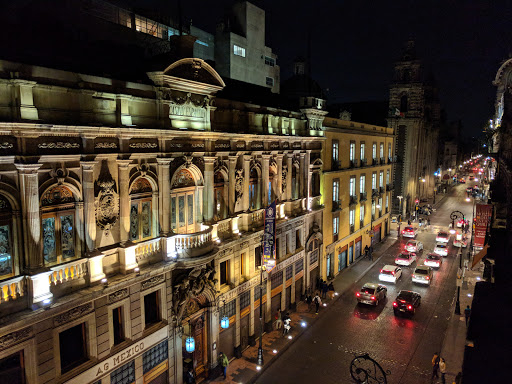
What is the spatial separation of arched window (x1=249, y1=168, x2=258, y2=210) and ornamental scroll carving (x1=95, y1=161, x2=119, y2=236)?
33.0 ft

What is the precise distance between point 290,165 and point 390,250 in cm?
2310

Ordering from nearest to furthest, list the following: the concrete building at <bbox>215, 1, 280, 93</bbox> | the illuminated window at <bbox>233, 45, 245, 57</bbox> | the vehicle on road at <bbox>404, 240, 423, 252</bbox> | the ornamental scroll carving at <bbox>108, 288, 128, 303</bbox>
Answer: the ornamental scroll carving at <bbox>108, 288, 128, 303</bbox>, the vehicle on road at <bbox>404, 240, 423, 252</bbox>, the concrete building at <bbox>215, 1, 280, 93</bbox>, the illuminated window at <bbox>233, 45, 245, 57</bbox>

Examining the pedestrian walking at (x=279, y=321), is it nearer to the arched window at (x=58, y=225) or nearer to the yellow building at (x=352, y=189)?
the yellow building at (x=352, y=189)

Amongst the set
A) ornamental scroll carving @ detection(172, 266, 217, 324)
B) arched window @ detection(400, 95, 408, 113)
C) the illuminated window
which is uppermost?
the illuminated window

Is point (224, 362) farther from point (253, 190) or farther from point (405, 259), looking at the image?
point (405, 259)

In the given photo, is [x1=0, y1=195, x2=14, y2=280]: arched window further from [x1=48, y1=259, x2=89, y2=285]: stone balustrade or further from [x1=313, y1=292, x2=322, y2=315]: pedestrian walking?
[x1=313, y1=292, x2=322, y2=315]: pedestrian walking

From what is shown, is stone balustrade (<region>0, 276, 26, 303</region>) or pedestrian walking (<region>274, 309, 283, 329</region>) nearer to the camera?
stone balustrade (<region>0, 276, 26, 303</region>)

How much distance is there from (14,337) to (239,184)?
1332 centimetres

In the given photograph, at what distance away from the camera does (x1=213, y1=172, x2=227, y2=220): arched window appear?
20859mm

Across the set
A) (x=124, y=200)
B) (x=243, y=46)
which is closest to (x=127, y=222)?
(x=124, y=200)

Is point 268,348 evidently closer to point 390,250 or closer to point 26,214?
point 26,214

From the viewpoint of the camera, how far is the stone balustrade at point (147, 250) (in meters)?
16.1

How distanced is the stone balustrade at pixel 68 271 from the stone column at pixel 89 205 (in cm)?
53

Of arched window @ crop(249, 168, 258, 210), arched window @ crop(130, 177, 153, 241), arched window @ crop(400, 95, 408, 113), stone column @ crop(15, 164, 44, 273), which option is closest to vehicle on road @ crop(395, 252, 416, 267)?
arched window @ crop(249, 168, 258, 210)
